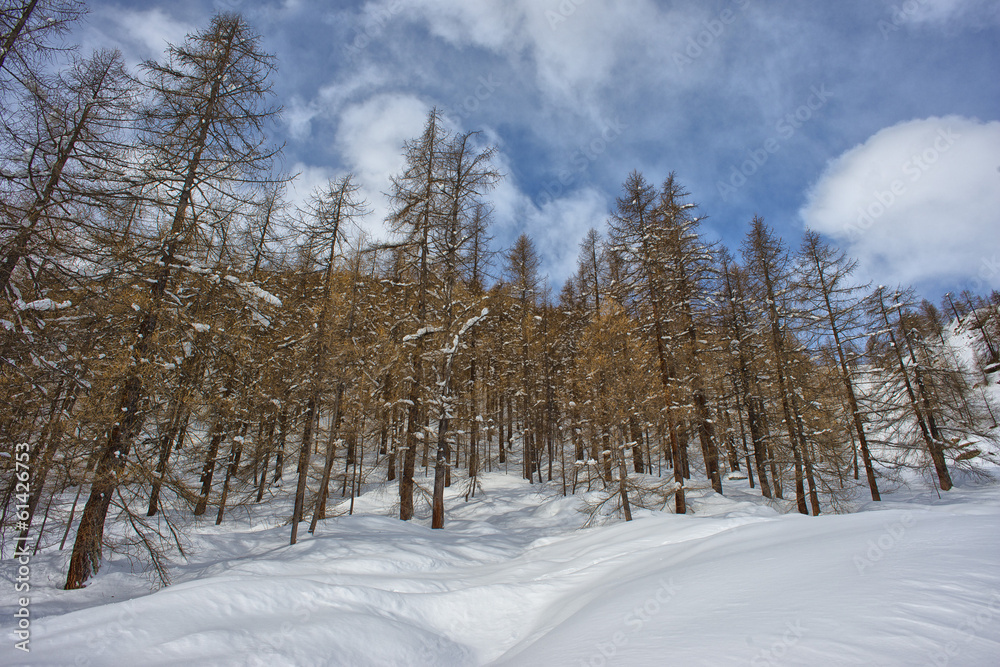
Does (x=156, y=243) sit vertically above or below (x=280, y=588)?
above

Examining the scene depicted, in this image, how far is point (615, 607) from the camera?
3.92m

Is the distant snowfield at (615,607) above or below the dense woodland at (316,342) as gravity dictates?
below

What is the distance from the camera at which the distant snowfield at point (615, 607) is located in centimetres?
216

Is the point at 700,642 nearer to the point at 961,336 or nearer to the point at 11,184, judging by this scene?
the point at 11,184

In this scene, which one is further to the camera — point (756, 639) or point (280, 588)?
point (280, 588)

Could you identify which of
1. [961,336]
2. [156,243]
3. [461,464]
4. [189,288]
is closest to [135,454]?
[189,288]

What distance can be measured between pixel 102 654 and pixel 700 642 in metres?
4.48

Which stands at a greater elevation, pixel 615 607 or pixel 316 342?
pixel 316 342

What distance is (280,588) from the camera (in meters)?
4.50

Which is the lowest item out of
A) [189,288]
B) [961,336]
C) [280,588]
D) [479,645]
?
[479,645]

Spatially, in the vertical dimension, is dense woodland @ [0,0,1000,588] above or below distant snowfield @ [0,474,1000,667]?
→ above

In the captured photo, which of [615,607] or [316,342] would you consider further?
[316,342]

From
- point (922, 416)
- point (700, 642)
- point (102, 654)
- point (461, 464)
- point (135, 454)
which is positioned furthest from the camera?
point (461, 464)

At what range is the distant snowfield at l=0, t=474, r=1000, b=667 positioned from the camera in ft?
7.08
